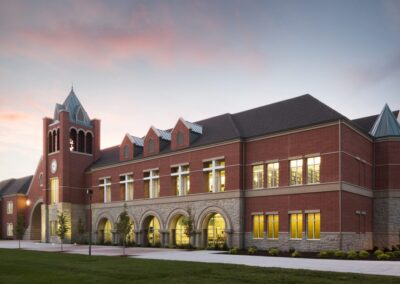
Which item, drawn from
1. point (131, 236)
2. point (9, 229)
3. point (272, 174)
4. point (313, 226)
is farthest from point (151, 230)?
point (9, 229)

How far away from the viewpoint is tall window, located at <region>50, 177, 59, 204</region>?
5879 centimetres

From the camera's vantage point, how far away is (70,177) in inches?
2282

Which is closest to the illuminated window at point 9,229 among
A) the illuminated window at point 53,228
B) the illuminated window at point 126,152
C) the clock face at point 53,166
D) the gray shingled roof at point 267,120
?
the illuminated window at point 53,228

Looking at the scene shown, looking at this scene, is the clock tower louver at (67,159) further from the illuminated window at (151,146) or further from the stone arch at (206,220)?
the stone arch at (206,220)

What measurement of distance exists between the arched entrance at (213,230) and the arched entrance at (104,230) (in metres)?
17.3

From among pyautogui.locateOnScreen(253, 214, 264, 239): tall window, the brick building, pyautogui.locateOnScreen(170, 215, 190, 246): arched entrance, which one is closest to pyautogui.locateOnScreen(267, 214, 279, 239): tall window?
the brick building

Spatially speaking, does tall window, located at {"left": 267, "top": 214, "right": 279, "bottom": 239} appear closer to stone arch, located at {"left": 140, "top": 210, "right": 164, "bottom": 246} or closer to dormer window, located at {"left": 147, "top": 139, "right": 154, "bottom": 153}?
stone arch, located at {"left": 140, "top": 210, "right": 164, "bottom": 246}

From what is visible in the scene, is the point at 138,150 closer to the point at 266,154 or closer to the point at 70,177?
the point at 70,177

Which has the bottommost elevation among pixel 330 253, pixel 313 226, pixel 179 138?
pixel 330 253

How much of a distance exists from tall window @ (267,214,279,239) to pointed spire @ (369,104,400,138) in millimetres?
12074

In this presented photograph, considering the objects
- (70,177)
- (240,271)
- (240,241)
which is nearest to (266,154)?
(240,241)

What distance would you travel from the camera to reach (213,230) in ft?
135

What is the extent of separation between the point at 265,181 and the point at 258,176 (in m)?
1.00

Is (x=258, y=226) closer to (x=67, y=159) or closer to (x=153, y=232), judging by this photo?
(x=153, y=232)
